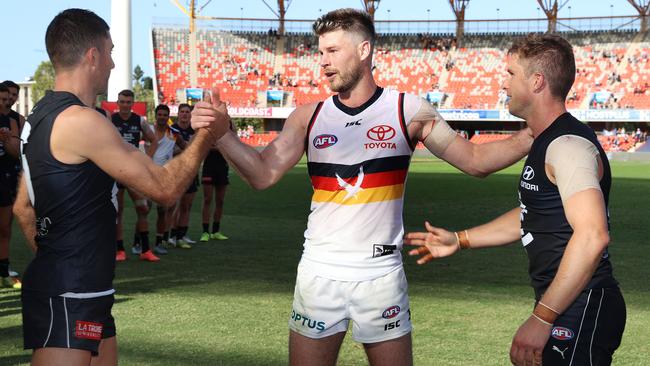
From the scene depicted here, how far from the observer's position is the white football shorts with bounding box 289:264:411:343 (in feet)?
13.2

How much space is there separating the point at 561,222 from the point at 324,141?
1345 millimetres

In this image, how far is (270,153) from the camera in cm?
425

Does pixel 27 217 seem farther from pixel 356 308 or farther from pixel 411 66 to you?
pixel 411 66

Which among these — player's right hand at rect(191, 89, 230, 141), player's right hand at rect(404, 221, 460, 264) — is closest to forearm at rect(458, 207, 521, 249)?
player's right hand at rect(404, 221, 460, 264)

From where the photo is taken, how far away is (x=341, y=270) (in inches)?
160

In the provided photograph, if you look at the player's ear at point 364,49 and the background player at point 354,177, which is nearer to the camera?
the background player at point 354,177

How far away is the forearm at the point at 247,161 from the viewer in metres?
4.12

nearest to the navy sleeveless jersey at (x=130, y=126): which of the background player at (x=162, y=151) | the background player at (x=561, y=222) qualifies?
the background player at (x=162, y=151)

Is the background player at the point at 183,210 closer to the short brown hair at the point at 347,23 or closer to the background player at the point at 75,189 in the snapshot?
the short brown hair at the point at 347,23

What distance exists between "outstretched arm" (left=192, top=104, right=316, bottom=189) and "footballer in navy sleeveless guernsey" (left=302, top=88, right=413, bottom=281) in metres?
0.10

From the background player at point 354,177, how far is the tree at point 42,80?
11526 cm

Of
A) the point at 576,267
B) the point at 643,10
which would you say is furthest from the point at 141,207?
the point at 643,10

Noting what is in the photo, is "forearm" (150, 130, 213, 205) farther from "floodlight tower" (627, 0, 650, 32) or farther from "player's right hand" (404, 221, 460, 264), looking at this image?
"floodlight tower" (627, 0, 650, 32)

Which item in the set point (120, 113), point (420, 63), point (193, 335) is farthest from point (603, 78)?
point (193, 335)
